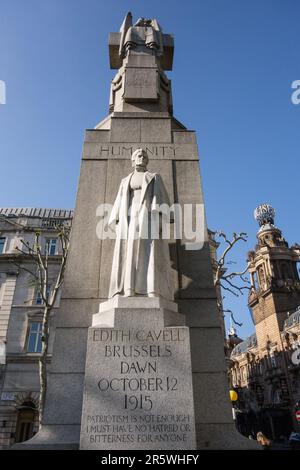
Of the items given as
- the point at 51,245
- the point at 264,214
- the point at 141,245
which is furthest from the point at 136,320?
the point at 264,214

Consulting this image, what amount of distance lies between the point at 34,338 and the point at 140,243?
2526cm

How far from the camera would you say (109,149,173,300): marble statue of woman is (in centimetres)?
603

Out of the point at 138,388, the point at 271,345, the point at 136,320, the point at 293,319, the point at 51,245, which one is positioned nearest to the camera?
the point at 138,388

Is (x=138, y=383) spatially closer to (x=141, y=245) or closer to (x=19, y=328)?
(x=141, y=245)

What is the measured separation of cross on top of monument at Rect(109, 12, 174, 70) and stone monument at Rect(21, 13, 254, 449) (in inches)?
132

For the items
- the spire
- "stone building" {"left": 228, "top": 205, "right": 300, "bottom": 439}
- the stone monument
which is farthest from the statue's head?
the spire

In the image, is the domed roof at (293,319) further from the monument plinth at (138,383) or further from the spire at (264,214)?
the monument plinth at (138,383)

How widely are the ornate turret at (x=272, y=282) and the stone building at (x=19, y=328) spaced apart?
2184 inches

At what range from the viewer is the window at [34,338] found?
2780 centimetres

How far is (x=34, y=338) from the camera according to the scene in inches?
1113

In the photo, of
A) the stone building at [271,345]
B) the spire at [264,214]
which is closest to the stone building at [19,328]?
the stone building at [271,345]

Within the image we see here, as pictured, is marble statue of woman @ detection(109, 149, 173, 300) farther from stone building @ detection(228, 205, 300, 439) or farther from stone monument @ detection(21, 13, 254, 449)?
stone building @ detection(228, 205, 300, 439)

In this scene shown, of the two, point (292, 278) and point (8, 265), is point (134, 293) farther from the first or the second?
point (292, 278)
